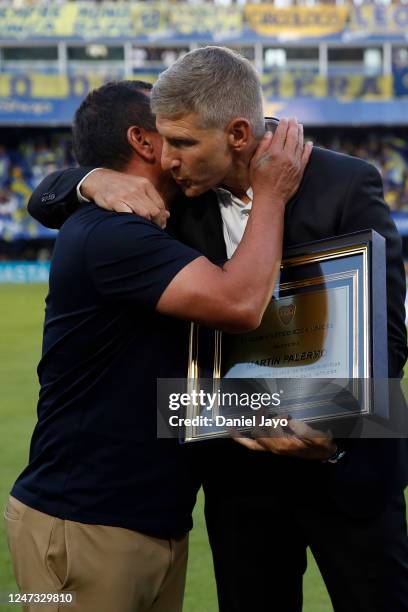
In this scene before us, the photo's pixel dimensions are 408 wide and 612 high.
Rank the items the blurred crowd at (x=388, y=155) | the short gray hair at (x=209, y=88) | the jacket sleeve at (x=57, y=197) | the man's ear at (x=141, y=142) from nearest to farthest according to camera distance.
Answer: the short gray hair at (x=209, y=88) → the man's ear at (x=141, y=142) → the jacket sleeve at (x=57, y=197) → the blurred crowd at (x=388, y=155)

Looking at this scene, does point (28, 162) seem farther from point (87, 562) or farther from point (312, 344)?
point (312, 344)

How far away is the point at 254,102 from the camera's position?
2.04 metres

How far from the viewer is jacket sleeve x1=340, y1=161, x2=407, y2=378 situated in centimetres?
205

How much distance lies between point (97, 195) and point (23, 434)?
15.1 ft

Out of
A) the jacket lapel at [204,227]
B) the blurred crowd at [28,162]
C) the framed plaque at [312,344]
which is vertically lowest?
the framed plaque at [312,344]

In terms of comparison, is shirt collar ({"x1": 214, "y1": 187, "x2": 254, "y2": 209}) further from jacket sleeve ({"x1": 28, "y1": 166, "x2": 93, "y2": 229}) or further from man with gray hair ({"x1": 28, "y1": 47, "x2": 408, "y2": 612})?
jacket sleeve ({"x1": 28, "y1": 166, "x2": 93, "y2": 229})

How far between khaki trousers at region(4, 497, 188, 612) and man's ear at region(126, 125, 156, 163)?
95 centimetres

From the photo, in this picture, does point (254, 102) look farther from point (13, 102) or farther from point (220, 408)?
point (13, 102)

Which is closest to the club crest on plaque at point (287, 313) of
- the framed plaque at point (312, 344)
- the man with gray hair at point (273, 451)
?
the framed plaque at point (312, 344)

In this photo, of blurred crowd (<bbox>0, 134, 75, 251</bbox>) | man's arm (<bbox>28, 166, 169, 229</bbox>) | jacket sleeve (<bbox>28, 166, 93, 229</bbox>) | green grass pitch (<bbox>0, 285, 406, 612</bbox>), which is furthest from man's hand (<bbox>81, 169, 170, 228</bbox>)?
blurred crowd (<bbox>0, 134, 75, 251</bbox>)

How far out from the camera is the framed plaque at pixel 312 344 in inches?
73.2

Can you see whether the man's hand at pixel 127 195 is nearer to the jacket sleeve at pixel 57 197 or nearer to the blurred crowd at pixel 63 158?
the jacket sleeve at pixel 57 197

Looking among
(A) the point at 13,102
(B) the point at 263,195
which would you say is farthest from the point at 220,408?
(A) the point at 13,102

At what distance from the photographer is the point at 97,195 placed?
2.14 metres
